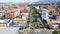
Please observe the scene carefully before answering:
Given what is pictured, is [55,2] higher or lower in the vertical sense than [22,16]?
higher

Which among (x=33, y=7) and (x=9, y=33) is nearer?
(x=9, y=33)

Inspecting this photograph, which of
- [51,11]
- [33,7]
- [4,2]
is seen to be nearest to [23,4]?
[33,7]

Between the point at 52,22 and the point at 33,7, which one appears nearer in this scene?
the point at 52,22

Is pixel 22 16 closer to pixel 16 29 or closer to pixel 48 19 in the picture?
pixel 16 29

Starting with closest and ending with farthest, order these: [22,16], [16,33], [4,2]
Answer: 1. [16,33]
2. [22,16]
3. [4,2]

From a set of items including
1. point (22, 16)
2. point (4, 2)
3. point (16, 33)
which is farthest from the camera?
point (4, 2)

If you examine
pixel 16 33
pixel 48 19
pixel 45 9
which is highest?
pixel 45 9

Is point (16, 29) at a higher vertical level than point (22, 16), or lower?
lower

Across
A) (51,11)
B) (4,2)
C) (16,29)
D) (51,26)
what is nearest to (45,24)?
(51,26)

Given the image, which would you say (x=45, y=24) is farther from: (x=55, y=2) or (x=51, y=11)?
(x=55, y=2)
